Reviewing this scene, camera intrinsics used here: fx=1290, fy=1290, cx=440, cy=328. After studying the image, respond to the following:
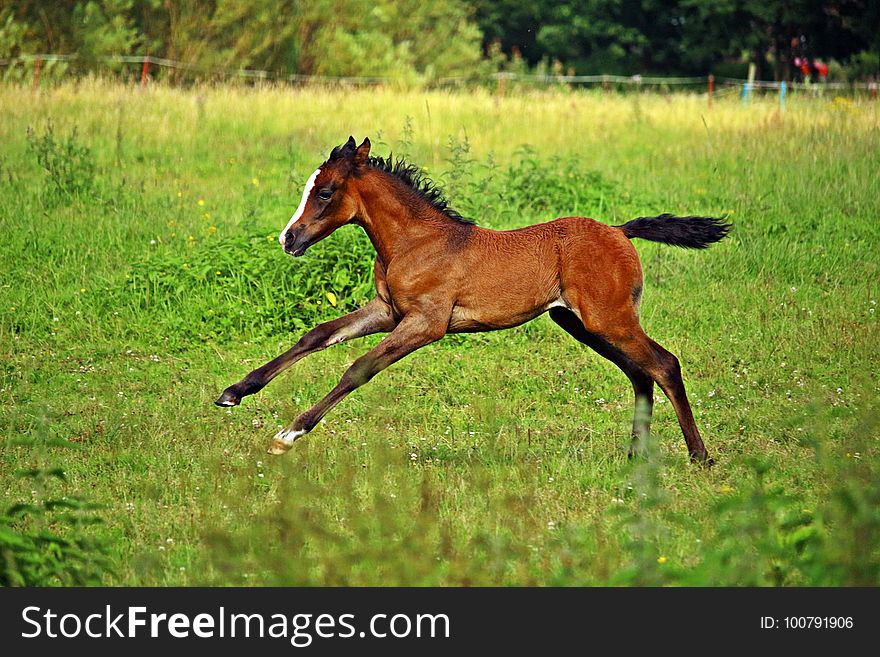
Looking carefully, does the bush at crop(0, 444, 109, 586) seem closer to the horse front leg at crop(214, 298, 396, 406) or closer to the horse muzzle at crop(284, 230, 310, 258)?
the horse front leg at crop(214, 298, 396, 406)

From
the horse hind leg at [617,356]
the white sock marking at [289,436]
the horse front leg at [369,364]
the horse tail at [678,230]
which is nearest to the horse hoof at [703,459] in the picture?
the horse hind leg at [617,356]

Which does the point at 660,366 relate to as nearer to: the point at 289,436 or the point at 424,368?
the point at 289,436

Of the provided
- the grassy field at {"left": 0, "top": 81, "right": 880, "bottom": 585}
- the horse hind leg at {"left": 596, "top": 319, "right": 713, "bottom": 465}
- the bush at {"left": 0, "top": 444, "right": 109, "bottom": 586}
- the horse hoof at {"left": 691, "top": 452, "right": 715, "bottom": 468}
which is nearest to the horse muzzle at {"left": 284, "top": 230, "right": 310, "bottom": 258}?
the grassy field at {"left": 0, "top": 81, "right": 880, "bottom": 585}

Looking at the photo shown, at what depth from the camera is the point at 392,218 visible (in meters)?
7.39

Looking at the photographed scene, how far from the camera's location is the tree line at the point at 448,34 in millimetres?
28438

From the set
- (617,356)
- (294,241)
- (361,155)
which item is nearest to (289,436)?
(294,241)

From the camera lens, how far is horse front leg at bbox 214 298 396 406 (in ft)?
22.8

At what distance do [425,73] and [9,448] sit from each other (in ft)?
91.0

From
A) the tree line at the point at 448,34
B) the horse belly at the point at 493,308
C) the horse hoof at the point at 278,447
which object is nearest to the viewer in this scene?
the horse hoof at the point at 278,447

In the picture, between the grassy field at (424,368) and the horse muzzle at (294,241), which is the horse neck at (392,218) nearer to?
the horse muzzle at (294,241)

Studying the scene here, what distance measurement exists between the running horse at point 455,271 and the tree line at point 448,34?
20642 millimetres

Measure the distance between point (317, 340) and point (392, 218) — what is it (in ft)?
Answer: 2.75

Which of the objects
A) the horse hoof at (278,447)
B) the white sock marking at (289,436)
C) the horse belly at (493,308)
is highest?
the horse belly at (493,308)

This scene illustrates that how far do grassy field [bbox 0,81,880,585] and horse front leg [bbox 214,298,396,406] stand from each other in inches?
17.6
